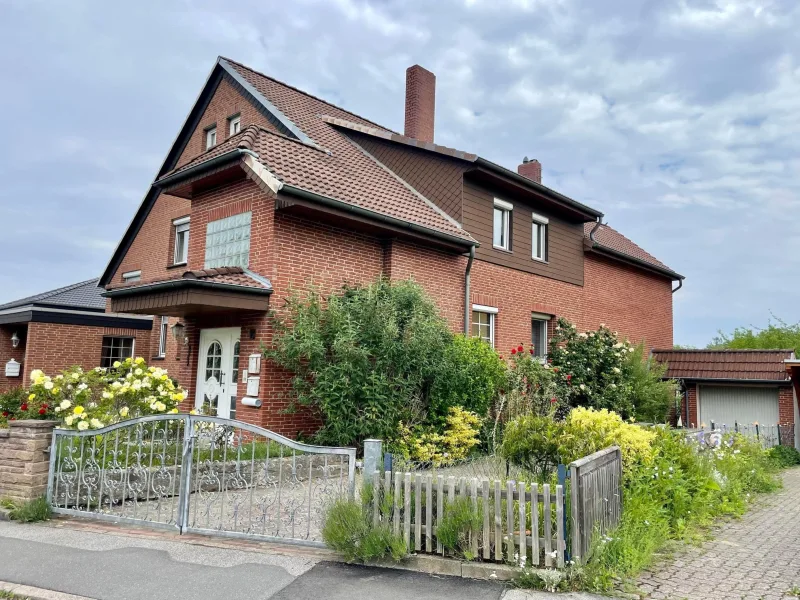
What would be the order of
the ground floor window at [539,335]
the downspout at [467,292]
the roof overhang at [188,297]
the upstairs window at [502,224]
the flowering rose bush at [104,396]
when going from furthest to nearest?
the ground floor window at [539,335] → the upstairs window at [502,224] → the downspout at [467,292] → the roof overhang at [188,297] → the flowering rose bush at [104,396]

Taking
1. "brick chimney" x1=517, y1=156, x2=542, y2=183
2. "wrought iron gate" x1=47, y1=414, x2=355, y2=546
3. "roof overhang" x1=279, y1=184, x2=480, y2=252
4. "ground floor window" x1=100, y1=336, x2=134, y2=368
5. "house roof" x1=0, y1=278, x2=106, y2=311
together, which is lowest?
"wrought iron gate" x1=47, y1=414, x2=355, y2=546

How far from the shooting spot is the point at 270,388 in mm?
10844

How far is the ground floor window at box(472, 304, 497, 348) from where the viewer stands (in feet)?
49.8

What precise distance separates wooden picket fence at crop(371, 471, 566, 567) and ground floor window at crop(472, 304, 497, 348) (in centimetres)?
909

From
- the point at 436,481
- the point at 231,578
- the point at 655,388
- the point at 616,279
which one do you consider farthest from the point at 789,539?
the point at 616,279

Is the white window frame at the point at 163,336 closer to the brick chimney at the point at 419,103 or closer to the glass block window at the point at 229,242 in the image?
the glass block window at the point at 229,242

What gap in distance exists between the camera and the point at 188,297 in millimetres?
9977

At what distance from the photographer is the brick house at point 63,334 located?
57.4 ft

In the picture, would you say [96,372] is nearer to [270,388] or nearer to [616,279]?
[270,388]

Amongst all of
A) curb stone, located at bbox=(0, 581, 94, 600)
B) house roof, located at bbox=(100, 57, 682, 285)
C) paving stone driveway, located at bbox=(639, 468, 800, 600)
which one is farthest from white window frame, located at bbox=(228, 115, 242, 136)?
paving stone driveway, located at bbox=(639, 468, 800, 600)

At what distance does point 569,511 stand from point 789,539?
11.4 ft

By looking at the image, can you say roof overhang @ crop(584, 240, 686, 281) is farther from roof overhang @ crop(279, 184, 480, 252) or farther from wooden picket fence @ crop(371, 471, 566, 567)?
wooden picket fence @ crop(371, 471, 566, 567)

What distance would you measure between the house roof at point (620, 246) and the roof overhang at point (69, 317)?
14.1 m

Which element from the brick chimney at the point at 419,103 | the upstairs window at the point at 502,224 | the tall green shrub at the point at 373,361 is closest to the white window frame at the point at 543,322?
the upstairs window at the point at 502,224
